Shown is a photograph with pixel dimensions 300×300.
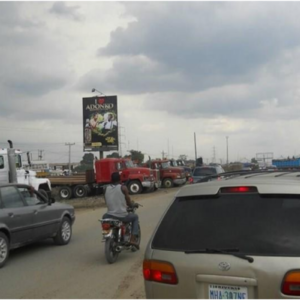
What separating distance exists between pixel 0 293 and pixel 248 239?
4636mm

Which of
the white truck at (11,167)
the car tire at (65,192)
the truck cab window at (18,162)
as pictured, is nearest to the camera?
the white truck at (11,167)

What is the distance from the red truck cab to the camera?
30.3 metres

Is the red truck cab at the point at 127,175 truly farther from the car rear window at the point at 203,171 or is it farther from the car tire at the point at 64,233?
the car tire at the point at 64,233

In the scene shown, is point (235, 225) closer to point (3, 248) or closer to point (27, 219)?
point (3, 248)

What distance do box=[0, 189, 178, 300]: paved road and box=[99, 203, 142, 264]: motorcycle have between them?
21cm

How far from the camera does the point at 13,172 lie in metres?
21.7

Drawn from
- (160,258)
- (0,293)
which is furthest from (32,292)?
(160,258)

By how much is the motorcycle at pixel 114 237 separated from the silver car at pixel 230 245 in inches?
188

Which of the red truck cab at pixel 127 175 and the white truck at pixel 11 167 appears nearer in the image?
the white truck at pixel 11 167

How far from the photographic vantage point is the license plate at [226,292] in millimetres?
3221

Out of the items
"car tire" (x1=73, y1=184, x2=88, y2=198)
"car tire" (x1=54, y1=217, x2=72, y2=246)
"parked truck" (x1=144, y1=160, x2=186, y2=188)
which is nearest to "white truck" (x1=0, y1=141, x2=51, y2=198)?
"car tire" (x1=73, y1=184, x2=88, y2=198)

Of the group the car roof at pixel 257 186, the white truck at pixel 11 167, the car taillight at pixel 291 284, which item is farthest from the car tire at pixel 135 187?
the car taillight at pixel 291 284

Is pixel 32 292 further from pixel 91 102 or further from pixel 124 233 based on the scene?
pixel 91 102

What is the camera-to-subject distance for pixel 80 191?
31.1 m
